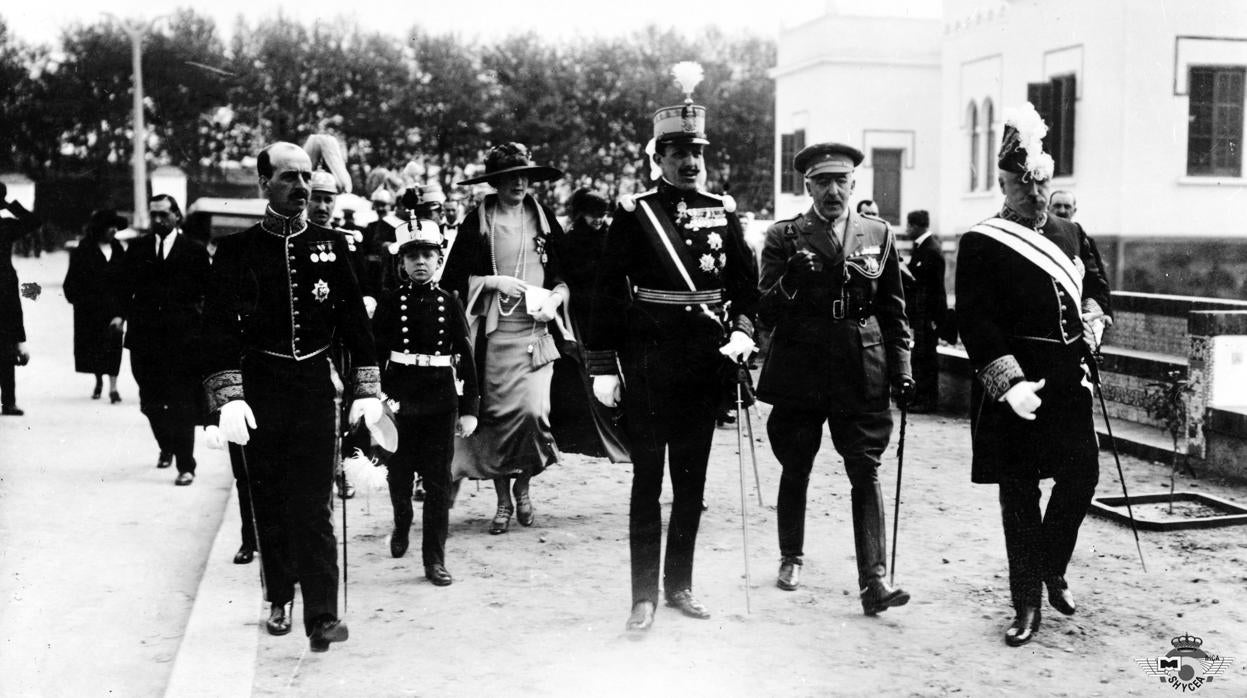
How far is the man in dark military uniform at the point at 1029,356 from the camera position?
5.52 m

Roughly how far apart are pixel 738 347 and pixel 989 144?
19507 millimetres

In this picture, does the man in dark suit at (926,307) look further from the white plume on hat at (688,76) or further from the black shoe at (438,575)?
the black shoe at (438,575)

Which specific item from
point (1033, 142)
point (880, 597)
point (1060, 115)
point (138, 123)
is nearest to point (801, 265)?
point (1033, 142)

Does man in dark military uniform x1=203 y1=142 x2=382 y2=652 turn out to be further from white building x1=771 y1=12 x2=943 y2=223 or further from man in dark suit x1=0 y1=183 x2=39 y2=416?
white building x1=771 y1=12 x2=943 y2=223

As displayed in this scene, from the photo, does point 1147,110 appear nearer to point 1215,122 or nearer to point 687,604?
point 1215,122

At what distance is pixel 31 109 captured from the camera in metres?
28.1

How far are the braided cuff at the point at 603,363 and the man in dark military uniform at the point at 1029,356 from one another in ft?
4.92

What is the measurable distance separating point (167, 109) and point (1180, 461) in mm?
35155

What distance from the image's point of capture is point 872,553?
582 cm

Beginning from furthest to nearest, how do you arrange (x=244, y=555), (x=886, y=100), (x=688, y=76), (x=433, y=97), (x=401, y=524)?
1. (x=433, y=97)
2. (x=886, y=100)
3. (x=401, y=524)
4. (x=244, y=555)
5. (x=688, y=76)

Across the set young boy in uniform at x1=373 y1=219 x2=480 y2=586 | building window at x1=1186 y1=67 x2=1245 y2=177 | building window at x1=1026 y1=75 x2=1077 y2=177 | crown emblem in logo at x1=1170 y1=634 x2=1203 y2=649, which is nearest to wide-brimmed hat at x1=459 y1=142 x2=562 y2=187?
young boy in uniform at x1=373 y1=219 x2=480 y2=586

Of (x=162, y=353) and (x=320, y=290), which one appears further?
(x=162, y=353)

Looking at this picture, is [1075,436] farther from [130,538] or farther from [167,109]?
[167,109]

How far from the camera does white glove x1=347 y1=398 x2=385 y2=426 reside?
543 cm
